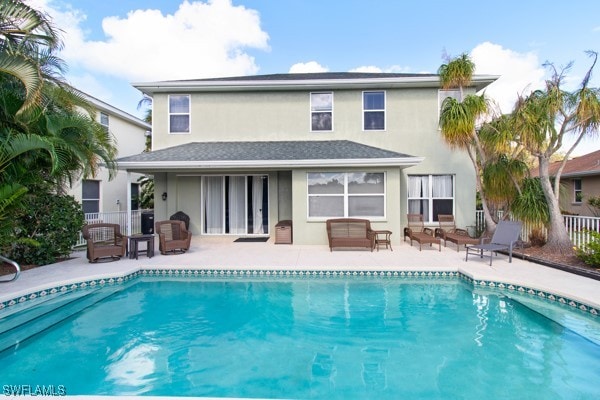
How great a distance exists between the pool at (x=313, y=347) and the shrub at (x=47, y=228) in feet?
10.6

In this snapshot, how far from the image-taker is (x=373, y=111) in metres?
14.2

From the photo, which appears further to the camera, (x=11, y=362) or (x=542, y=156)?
(x=542, y=156)

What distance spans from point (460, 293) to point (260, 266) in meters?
5.11

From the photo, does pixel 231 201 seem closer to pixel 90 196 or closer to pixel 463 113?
pixel 90 196

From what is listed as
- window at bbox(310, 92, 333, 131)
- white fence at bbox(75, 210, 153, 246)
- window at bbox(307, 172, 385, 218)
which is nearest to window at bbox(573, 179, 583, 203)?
window at bbox(307, 172, 385, 218)

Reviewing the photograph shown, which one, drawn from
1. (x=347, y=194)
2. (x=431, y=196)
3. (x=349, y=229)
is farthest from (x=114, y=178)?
(x=431, y=196)

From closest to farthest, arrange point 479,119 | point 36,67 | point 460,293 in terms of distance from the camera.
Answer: point 36,67
point 460,293
point 479,119

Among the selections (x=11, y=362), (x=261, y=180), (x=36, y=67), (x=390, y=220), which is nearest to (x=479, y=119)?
(x=390, y=220)

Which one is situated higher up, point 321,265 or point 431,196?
point 431,196

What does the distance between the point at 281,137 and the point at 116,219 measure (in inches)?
336

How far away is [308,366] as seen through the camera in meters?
4.61

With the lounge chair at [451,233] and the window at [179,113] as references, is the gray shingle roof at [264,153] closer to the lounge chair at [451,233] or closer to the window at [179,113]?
the window at [179,113]

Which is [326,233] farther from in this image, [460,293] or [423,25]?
[423,25]

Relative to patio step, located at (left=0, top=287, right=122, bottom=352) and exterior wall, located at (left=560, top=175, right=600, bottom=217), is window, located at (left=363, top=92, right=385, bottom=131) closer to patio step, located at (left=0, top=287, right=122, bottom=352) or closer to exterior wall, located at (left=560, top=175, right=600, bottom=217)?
patio step, located at (left=0, top=287, right=122, bottom=352)
